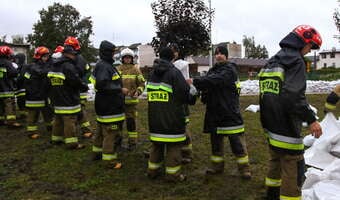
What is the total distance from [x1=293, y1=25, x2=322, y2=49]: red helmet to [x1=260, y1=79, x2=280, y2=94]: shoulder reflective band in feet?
1.78

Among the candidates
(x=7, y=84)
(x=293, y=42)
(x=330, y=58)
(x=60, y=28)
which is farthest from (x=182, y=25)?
(x=330, y=58)

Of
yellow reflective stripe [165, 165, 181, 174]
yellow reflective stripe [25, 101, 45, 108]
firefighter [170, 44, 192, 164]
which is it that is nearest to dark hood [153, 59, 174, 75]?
firefighter [170, 44, 192, 164]

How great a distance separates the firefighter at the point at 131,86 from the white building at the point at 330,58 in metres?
90.1

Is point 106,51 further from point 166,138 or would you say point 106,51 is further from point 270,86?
point 270,86

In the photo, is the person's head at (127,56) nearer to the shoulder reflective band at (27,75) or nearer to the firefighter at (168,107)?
the firefighter at (168,107)

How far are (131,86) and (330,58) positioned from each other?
306 feet

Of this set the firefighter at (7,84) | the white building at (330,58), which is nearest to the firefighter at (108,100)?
the firefighter at (7,84)

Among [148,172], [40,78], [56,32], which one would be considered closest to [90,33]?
[56,32]

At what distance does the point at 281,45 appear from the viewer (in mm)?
4277

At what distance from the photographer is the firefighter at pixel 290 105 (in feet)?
13.0

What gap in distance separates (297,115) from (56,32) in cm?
4445

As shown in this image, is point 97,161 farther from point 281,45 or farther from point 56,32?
point 56,32

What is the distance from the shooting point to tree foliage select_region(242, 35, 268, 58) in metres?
96.8

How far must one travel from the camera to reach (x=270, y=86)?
14.0ft
